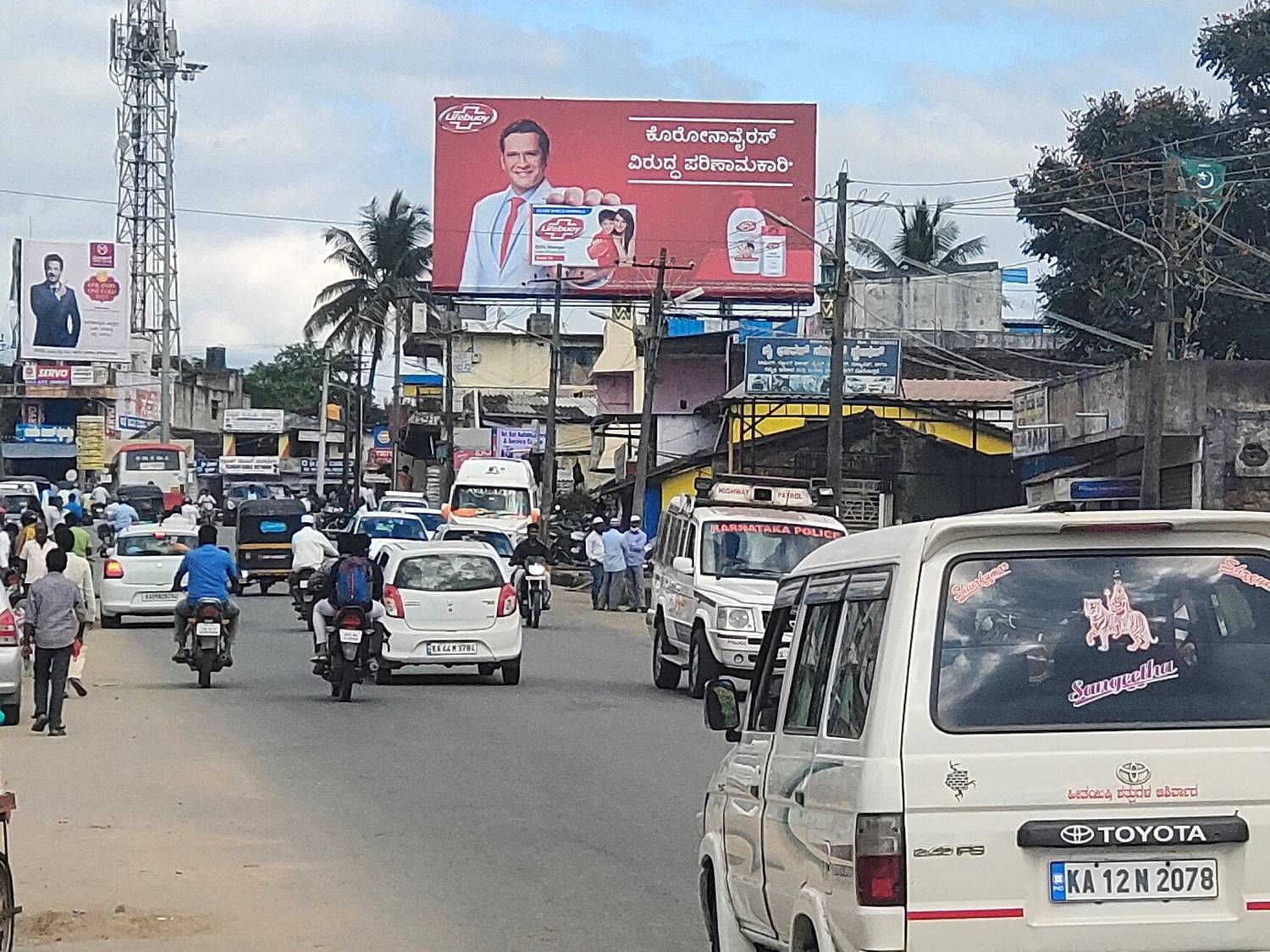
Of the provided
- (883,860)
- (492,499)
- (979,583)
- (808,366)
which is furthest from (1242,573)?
(492,499)

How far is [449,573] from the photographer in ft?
72.1

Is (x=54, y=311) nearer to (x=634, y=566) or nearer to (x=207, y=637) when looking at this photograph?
(x=634, y=566)

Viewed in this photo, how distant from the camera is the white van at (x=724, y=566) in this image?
19922mm

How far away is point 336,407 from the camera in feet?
376

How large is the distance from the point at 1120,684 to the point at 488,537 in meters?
35.6

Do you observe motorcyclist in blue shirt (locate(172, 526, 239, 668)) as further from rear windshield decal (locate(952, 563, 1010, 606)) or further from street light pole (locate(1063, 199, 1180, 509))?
rear windshield decal (locate(952, 563, 1010, 606))

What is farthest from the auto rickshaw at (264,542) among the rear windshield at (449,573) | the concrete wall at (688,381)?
the concrete wall at (688,381)

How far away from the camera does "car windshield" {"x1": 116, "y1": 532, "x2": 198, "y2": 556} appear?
31031mm

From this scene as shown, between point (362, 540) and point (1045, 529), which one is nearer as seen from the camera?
point (1045, 529)

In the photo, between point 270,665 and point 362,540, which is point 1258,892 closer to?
point 362,540

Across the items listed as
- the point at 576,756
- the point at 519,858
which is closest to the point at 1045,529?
the point at 519,858

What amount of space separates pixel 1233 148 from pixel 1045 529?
4186 centimetres

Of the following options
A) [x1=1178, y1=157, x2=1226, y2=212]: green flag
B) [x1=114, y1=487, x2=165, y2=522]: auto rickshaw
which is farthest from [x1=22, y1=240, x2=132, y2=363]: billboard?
[x1=1178, y1=157, x2=1226, y2=212]: green flag

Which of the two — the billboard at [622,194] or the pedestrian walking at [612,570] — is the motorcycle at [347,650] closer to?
the pedestrian walking at [612,570]
